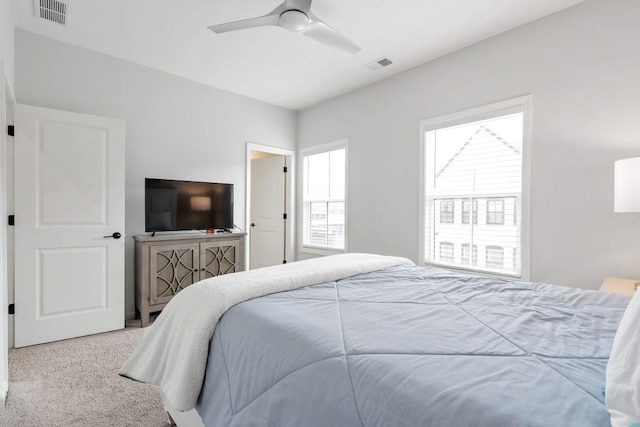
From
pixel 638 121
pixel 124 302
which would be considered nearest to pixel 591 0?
pixel 638 121

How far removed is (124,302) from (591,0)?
187 inches

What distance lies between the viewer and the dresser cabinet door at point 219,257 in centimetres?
357

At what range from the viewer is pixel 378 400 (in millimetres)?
750

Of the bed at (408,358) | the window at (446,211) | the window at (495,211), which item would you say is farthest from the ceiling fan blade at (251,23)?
the window at (495,211)

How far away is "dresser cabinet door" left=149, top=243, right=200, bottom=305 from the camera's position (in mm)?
3217

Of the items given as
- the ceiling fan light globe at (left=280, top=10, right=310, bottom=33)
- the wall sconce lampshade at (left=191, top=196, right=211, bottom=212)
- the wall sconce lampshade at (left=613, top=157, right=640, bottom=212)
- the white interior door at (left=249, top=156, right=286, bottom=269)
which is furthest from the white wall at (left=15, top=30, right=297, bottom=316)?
the wall sconce lampshade at (left=613, top=157, right=640, bottom=212)

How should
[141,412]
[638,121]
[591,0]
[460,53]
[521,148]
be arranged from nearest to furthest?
1. [141,412]
2. [638,121]
3. [591,0]
4. [521,148]
5. [460,53]

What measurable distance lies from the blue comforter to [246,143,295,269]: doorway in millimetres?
3508

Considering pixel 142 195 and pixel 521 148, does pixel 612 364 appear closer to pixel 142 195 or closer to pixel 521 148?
pixel 521 148

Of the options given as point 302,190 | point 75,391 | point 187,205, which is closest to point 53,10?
point 187,205

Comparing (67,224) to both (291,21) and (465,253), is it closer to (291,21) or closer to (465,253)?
(291,21)

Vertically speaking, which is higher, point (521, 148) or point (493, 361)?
point (521, 148)

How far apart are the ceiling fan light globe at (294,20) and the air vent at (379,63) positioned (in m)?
1.28

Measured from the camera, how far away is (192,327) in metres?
1.33
